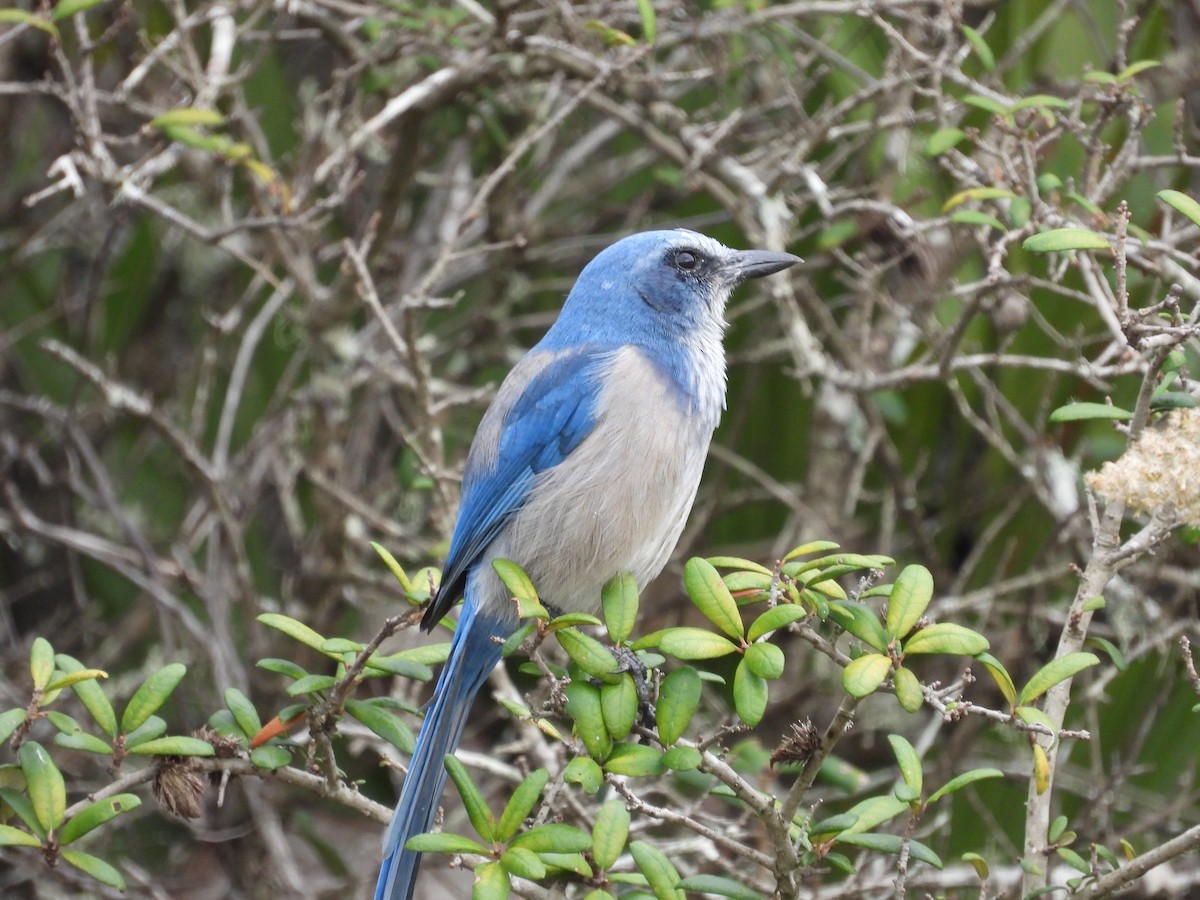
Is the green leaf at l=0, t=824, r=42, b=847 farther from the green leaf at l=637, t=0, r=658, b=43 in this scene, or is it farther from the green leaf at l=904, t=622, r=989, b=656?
the green leaf at l=637, t=0, r=658, b=43

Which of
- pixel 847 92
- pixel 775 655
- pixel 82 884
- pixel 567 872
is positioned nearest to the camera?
pixel 775 655

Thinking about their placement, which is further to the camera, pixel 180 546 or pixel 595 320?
pixel 180 546

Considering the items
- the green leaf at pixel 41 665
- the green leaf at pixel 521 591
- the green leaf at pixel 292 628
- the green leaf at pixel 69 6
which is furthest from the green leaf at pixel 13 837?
the green leaf at pixel 69 6

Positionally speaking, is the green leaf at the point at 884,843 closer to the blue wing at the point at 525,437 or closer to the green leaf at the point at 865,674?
the green leaf at the point at 865,674

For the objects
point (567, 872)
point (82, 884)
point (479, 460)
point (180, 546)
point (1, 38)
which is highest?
point (1, 38)

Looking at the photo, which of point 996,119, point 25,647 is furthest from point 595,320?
point 25,647

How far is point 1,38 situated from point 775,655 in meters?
2.82

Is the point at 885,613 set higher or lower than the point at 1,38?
lower

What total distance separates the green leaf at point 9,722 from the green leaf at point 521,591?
85 cm

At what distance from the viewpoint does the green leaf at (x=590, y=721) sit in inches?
86.7

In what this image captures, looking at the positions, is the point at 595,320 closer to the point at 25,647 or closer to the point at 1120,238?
the point at 1120,238

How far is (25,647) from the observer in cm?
482

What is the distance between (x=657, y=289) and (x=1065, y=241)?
4.09 feet

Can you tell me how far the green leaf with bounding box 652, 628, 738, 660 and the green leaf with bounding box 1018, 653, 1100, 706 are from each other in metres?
0.47
